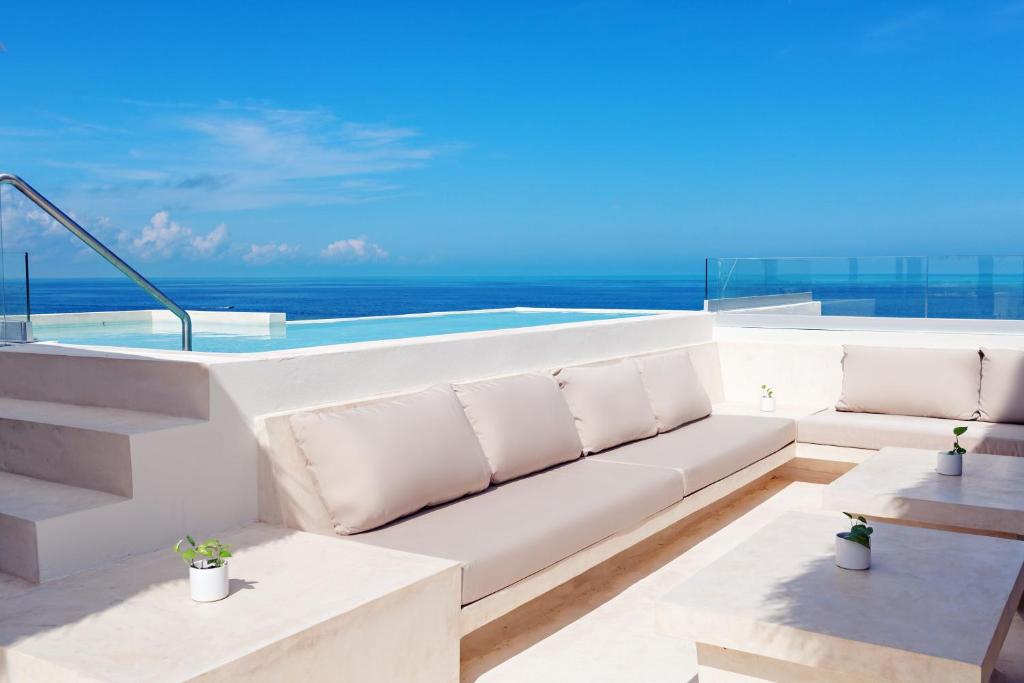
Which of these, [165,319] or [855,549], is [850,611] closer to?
[855,549]

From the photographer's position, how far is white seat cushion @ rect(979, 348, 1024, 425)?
4.96 m

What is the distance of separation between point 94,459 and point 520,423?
1570 millimetres

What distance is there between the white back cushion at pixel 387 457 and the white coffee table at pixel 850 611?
3.12ft

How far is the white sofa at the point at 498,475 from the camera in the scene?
291cm

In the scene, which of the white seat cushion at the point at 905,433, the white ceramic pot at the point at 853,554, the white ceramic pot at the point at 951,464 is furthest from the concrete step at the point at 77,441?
the white seat cushion at the point at 905,433

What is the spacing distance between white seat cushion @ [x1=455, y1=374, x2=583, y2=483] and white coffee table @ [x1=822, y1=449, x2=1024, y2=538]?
1.07 metres

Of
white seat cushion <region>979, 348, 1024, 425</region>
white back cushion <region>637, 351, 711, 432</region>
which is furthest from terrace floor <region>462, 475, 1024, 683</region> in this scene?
white seat cushion <region>979, 348, 1024, 425</region>

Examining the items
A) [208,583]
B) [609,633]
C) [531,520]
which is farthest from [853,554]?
[208,583]

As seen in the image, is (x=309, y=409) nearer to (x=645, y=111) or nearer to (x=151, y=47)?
(x=645, y=111)

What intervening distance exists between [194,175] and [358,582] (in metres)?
40.5

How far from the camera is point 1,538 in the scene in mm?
2574

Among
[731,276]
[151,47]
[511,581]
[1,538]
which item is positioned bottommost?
[511,581]

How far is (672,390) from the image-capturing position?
4.81m

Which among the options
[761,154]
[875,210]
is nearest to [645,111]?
[761,154]
